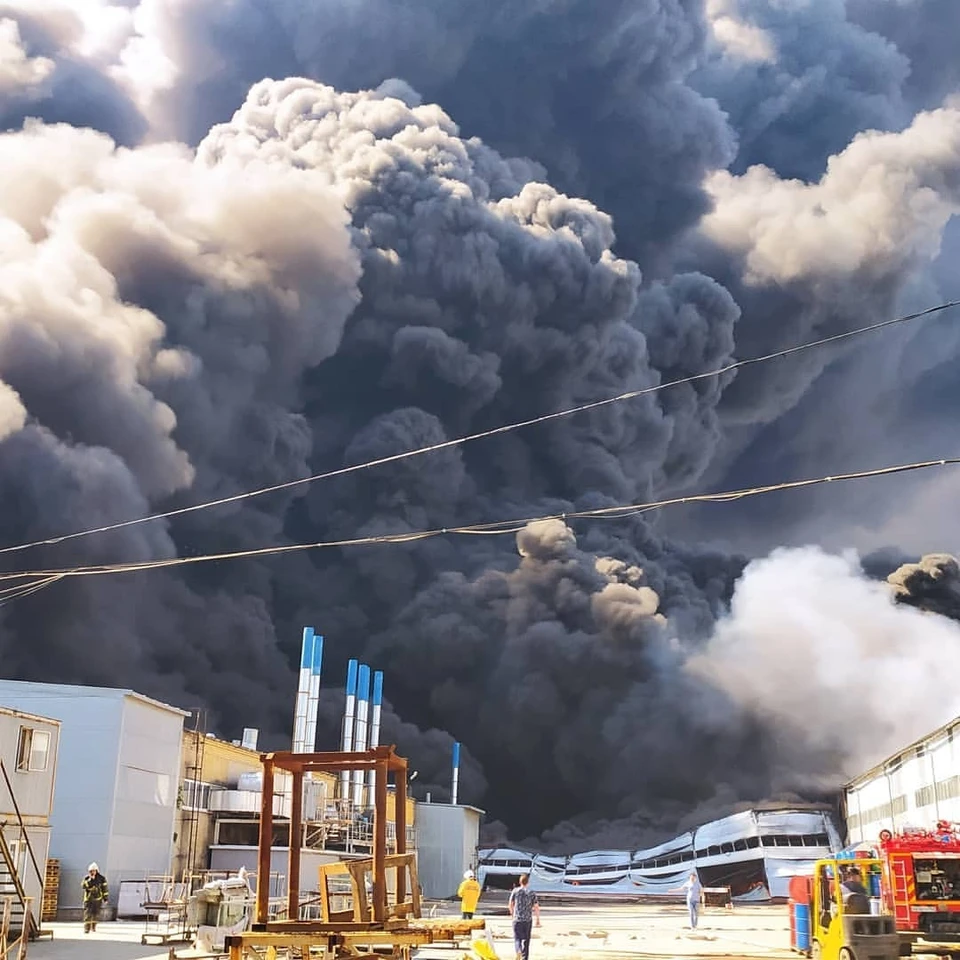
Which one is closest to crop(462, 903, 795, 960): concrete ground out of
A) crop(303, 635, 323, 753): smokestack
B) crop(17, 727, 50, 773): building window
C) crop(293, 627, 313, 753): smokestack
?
crop(17, 727, 50, 773): building window

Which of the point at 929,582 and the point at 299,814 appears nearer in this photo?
the point at 299,814

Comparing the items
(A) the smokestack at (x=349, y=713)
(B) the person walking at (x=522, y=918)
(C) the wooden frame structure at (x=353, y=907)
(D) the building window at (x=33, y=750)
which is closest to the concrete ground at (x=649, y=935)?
(B) the person walking at (x=522, y=918)

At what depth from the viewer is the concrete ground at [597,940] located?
19.6 metres

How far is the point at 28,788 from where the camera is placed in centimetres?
2250

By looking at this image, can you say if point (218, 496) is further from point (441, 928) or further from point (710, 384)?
point (441, 928)

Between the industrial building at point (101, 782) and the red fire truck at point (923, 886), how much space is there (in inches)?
858

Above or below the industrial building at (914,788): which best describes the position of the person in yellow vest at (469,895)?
below

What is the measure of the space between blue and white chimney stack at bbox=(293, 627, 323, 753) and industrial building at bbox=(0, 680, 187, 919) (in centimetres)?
1554

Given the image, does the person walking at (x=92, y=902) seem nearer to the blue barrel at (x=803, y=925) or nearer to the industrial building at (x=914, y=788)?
the blue barrel at (x=803, y=925)

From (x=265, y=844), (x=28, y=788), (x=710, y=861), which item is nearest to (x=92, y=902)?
(x=28, y=788)

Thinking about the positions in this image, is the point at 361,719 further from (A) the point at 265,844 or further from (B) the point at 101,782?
(A) the point at 265,844

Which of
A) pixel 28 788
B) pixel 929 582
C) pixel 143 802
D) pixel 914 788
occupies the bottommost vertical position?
pixel 28 788

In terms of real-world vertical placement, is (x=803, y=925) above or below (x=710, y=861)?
below

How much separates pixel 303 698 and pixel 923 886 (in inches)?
1435
